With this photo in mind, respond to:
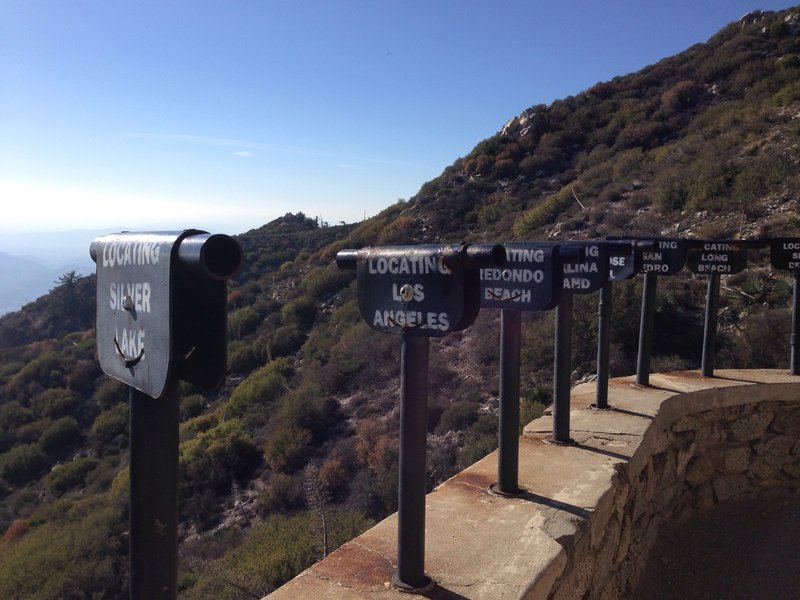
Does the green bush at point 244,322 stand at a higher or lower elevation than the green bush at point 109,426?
higher

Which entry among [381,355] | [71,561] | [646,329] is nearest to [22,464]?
[71,561]

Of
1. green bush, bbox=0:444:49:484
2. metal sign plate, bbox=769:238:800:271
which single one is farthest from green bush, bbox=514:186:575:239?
green bush, bbox=0:444:49:484

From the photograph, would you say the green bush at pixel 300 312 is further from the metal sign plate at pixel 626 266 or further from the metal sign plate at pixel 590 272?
the metal sign plate at pixel 590 272

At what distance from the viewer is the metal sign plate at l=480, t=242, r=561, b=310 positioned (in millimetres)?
2662

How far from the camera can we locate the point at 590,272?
341 centimetres

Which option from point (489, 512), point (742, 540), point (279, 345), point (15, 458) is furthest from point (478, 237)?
point (489, 512)

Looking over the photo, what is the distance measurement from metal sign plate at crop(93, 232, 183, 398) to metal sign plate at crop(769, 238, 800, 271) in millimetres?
5553

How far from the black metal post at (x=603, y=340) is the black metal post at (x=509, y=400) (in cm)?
135

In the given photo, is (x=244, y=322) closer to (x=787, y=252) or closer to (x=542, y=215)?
(x=542, y=215)

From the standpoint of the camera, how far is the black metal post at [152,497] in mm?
1247

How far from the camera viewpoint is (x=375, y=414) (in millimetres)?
10602

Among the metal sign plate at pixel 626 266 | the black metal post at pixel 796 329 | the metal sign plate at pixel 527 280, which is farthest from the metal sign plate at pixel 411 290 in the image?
the black metal post at pixel 796 329

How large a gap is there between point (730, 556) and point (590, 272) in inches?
87.4

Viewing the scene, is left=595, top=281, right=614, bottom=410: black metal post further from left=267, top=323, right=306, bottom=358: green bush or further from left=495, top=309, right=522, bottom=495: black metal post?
left=267, top=323, right=306, bottom=358: green bush
